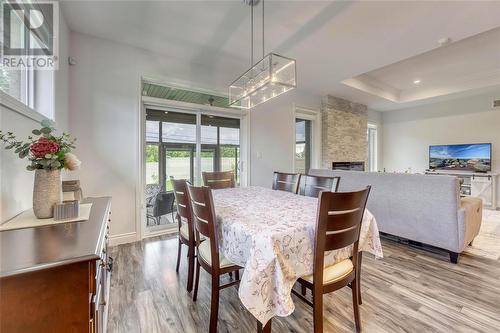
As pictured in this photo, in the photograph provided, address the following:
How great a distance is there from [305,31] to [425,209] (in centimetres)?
260

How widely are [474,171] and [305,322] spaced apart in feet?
21.2

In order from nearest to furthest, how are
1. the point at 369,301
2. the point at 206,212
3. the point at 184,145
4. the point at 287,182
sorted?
the point at 206,212 < the point at 369,301 < the point at 287,182 < the point at 184,145

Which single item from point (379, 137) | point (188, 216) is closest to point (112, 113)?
point (188, 216)

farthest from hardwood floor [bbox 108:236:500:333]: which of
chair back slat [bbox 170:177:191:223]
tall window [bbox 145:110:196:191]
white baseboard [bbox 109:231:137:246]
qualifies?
tall window [bbox 145:110:196:191]

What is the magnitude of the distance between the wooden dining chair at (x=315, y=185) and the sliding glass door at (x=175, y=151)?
191cm

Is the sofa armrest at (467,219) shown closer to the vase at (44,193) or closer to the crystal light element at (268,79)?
the crystal light element at (268,79)

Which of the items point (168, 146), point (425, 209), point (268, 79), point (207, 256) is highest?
point (268, 79)

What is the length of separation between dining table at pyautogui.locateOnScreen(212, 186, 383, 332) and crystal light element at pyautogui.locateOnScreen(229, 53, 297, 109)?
4.05ft

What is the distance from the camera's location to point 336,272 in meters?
1.35

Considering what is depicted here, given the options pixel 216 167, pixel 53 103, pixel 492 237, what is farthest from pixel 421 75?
pixel 53 103

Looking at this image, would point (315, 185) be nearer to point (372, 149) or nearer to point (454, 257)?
point (454, 257)

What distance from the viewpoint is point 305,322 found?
1618mm

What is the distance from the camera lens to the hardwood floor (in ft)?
5.18

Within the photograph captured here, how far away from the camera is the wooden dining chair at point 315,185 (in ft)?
7.28
